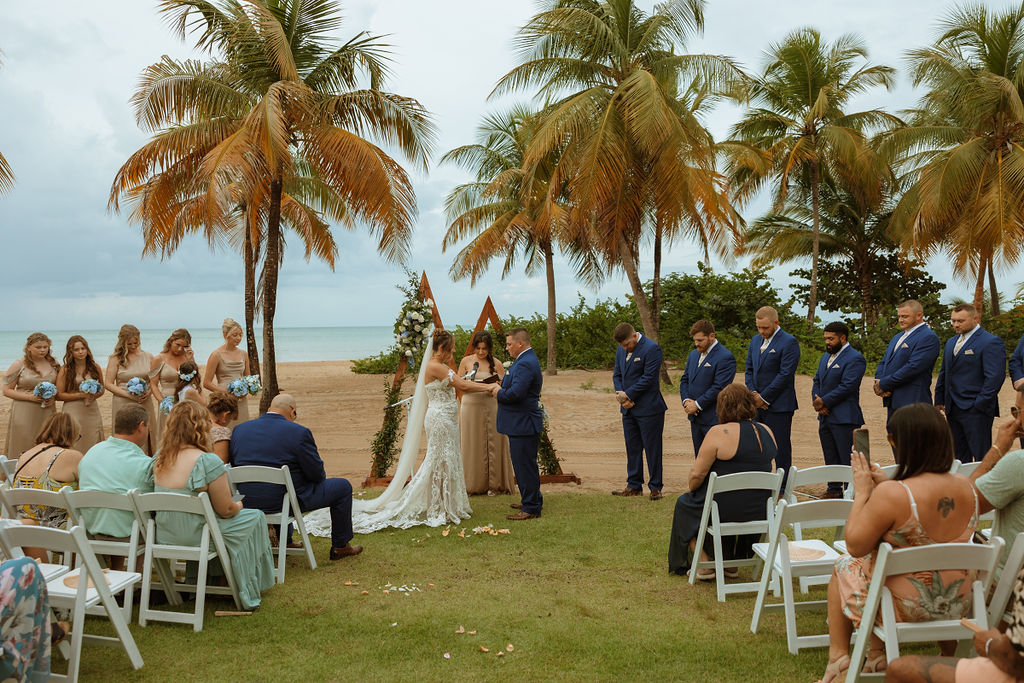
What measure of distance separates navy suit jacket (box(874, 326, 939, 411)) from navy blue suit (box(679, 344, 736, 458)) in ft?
4.74

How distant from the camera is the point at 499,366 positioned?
28.8 feet

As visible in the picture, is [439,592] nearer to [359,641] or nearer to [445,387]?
[359,641]

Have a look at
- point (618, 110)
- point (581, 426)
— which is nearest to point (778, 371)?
point (581, 426)

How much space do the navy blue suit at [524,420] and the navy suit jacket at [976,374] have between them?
411 centimetres

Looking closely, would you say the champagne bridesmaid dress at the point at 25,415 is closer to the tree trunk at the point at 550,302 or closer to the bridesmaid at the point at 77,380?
the bridesmaid at the point at 77,380

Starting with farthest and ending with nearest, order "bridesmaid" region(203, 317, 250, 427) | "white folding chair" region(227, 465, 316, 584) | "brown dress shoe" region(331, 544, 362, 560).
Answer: "bridesmaid" region(203, 317, 250, 427) < "brown dress shoe" region(331, 544, 362, 560) < "white folding chair" region(227, 465, 316, 584)

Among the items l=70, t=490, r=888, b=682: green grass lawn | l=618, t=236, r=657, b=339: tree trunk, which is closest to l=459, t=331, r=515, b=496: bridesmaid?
l=70, t=490, r=888, b=682: green grass lawn

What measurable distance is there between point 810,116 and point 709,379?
1913cm

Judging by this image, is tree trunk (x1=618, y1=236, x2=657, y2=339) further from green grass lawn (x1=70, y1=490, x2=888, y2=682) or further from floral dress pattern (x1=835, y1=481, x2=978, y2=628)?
floral dress pattern (x1=835, y1=481, x2=978, y2=628)

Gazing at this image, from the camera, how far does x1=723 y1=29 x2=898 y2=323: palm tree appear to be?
23.9 meters

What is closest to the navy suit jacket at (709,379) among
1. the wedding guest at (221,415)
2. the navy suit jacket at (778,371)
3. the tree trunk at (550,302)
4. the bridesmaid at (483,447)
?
the navy suit jacket at (778,371)

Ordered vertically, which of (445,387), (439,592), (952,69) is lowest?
(439,592)

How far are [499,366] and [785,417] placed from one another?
121 inches

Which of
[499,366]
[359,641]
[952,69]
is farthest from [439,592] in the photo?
[952,69]
